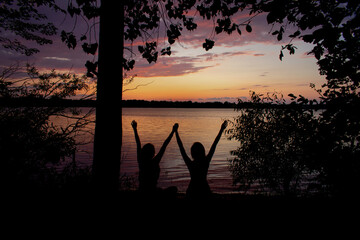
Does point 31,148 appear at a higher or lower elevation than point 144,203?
higher

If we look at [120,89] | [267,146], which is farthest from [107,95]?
[267,146]

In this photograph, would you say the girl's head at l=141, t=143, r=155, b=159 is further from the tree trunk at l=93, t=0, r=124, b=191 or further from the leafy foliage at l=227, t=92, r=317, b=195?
the leafy foliage at l=227, t=92, r=317, b=195

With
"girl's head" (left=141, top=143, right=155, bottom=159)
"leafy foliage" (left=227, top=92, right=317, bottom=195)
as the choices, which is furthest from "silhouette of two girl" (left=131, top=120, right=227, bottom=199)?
"leafy foliage" (left=227, top=92, right=317, bottom=195)

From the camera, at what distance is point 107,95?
405cm

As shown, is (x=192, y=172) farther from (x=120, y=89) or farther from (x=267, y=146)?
(x=267, y=146)

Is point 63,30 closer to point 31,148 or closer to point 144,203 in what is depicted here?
point 31,148

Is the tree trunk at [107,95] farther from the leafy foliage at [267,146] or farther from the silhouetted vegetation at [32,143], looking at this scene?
the leafy foliage at [267,146]

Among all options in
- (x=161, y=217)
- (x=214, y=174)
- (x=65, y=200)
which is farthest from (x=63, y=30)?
(x=214, y=174)

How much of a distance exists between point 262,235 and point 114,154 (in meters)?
3.29

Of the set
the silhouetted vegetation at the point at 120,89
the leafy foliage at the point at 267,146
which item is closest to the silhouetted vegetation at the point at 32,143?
the silhouetted vegetation at the point at 120,89

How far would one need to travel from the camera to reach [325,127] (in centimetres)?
461

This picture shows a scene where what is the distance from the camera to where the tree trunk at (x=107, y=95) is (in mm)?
4043

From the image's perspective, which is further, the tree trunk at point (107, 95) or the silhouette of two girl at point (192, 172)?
the silhouette of two girl at point (192, 172)

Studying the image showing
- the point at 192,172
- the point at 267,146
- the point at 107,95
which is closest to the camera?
the point at 107,95
